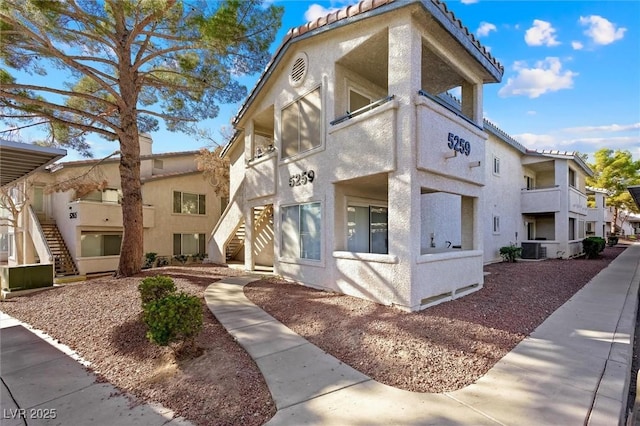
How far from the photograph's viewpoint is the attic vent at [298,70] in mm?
9992

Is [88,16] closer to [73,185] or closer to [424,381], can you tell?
[73,185]

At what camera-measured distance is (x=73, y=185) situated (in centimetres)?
1762

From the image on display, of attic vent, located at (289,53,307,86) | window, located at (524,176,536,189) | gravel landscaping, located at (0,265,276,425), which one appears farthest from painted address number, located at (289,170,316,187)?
window, located at (524,176,536,189)

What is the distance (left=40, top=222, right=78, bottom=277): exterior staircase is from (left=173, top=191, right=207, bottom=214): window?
6.45 m

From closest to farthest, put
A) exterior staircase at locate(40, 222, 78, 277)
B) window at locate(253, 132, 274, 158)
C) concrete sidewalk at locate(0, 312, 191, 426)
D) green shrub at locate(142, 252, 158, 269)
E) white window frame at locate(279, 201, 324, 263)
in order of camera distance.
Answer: concrete sidewalk at locate(0, 312, 191, 426) → white window frame at locate(279, 201, 324, 263) → window at locate(253, 132, 274, 158) → exterior staircase at locate(40, 222, 78, 277) → green shrub at locate(142, 252, 158, 269)

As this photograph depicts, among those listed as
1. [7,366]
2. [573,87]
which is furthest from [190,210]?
[573,87]

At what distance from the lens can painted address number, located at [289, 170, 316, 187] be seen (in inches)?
378

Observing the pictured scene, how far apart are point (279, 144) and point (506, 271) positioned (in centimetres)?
1074

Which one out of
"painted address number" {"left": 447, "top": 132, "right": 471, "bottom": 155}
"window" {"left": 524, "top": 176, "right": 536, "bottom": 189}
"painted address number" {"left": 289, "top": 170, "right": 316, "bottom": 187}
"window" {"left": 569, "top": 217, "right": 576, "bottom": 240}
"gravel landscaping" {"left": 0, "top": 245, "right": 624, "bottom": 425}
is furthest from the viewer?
"window" {"left": 524, "top": 176, "right": 536, "bottom": 189}

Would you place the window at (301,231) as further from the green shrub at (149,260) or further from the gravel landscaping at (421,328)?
the green shrub at (149,260)

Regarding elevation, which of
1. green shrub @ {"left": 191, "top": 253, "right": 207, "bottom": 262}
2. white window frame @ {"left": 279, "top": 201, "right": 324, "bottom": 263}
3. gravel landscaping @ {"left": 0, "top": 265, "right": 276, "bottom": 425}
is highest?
white window frame @ {"left": 279, "top": 201, "right": 324, "bottom": 263}

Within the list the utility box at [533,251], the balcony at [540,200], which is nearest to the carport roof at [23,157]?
the utility box at [533,251]

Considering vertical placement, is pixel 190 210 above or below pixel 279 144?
below
